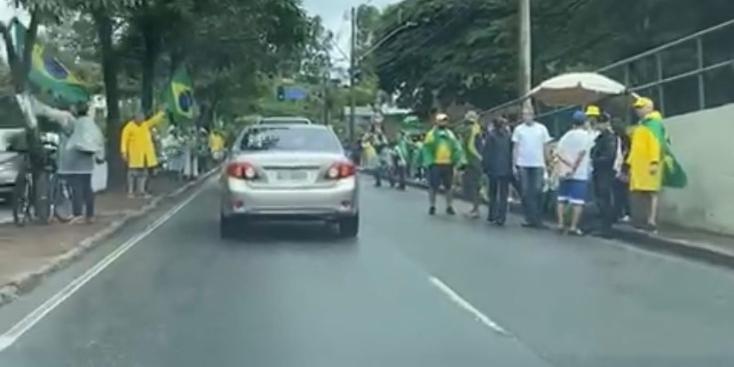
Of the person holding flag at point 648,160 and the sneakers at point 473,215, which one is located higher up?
the person holding flag at point 648,160

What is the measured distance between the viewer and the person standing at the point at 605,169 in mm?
18922

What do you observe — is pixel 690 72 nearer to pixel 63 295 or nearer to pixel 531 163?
pixel 531 163

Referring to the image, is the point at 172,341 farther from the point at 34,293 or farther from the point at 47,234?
the point at 47,234

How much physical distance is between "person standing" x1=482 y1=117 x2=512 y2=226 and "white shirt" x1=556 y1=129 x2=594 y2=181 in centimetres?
192

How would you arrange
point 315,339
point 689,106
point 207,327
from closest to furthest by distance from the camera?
point 315,339 < point 207,327 < point 689,106

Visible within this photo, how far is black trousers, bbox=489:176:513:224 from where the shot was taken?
2147 centimetres

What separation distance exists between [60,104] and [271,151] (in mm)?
8962

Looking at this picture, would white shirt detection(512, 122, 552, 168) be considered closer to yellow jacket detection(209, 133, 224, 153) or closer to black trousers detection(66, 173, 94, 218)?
black trousers detection(66, 173, 94, 218)

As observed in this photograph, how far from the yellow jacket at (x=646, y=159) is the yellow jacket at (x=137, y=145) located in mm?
12250

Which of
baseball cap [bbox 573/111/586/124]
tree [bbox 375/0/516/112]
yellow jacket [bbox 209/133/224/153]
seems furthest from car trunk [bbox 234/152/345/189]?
yellow jacket [bbox 209/133/224/153]

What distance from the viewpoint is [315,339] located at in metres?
10.1

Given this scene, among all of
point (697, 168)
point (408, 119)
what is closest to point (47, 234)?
point (697, 168)

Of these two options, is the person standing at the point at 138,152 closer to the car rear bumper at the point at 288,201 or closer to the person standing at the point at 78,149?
the person standing at the point at 78,149

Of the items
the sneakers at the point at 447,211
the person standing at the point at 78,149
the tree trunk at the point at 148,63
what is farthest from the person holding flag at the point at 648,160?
the tree trunk at the point at 148,63
